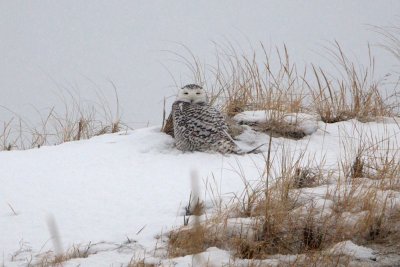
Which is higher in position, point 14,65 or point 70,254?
point 14,65

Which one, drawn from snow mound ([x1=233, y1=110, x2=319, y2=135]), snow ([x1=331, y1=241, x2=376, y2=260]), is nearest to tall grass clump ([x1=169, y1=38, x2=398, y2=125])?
snow mound ([x1=233, y1=110, x2=319, y2=135])

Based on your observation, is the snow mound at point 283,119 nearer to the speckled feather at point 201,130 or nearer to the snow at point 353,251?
the speckled feather at point 201,130

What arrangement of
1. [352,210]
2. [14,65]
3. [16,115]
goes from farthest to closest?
1. [14,65]
2. [16,115]
3. [352,210]

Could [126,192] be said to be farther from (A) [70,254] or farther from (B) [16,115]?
(B) [16,115]

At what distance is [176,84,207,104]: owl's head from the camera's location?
15.3ft

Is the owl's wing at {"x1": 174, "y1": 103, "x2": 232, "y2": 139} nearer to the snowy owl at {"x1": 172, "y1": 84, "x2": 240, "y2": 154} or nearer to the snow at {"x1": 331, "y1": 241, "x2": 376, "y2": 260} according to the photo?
the snowy owl at {"x1": 172, "y1": 84, "x2": 240, "y2": 154}

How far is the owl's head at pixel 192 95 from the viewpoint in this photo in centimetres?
466

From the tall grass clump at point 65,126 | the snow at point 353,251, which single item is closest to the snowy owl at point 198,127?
the tall grass clump at point 65,126

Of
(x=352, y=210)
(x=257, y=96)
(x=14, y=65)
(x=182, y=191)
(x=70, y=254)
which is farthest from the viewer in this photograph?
(x=14, y=65)

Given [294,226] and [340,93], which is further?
[340,93]

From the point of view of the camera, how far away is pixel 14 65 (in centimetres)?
18588

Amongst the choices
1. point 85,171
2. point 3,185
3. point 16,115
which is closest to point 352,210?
point 85,171

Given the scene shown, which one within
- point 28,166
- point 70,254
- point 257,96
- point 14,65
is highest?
point 14,65

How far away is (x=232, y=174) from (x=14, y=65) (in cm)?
19306
